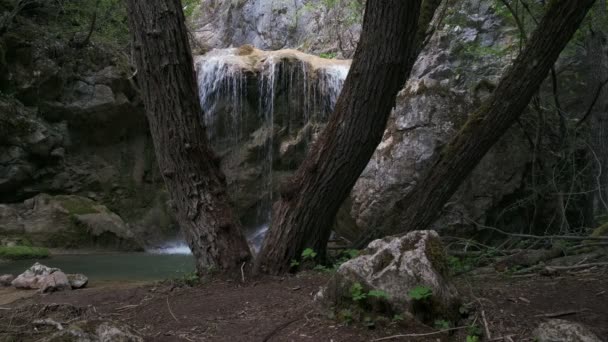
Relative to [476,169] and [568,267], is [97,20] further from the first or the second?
[568,267]

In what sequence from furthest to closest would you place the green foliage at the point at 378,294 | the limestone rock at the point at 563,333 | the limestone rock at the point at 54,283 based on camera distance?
1. the limestone rock at the point at 54,283
2. the green foliage at the point at 378,294
3. the limestone rock at the point at 563,333

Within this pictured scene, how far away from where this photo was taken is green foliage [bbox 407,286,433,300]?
253 cm

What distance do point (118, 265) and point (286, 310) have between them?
20.8 ft

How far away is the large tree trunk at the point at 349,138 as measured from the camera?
11.9 ft

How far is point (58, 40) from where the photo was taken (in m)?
12.1

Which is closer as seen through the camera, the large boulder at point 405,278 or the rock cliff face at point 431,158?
the large boulder at point 405,278

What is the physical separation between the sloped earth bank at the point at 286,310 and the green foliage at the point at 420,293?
146mm

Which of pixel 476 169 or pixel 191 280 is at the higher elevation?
pixel 476 169

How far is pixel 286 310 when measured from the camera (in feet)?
10.1

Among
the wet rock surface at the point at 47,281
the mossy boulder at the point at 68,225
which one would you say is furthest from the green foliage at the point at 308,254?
the mossy boulder at the point at 68,225

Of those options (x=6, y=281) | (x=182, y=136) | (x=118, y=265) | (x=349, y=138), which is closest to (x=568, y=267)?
(x=349, y=138)

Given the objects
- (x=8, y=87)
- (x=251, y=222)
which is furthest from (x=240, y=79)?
(x=8, y=87)

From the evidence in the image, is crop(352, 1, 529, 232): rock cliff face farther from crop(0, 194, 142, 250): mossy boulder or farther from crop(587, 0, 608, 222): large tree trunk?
crop(0, 194, 142, 250): mossy boulder

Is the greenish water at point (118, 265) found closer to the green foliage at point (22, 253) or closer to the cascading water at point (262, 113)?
the green foliage at point (22, 253)
